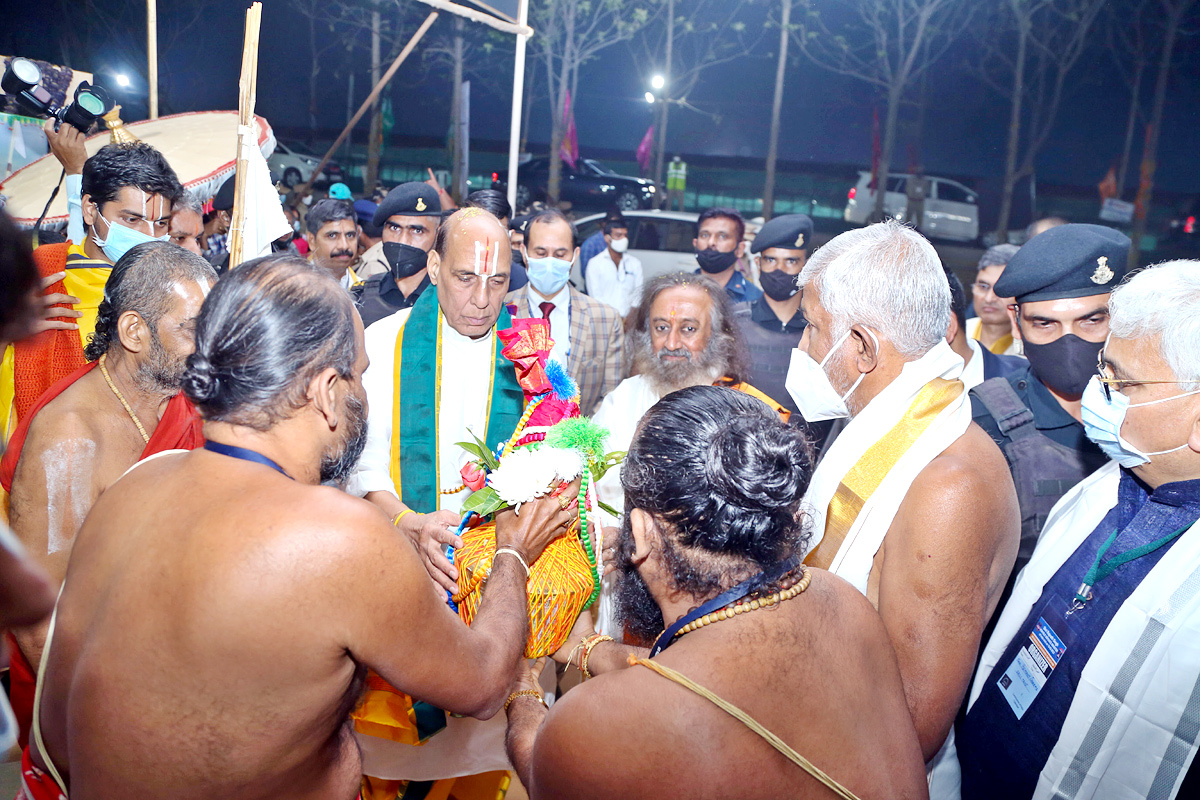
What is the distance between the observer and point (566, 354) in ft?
14.7

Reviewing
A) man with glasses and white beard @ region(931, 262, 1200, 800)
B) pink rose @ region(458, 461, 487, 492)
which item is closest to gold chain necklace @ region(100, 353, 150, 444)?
pink rose @ region(458, 461, 487, 492)

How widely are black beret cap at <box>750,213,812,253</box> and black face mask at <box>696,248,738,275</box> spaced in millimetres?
1144

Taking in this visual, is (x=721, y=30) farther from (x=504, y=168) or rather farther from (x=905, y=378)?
(x=905, y=378)

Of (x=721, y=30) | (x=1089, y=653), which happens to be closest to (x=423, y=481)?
(x=1089, y=653)

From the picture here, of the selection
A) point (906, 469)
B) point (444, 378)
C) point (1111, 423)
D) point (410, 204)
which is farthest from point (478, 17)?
point (1111, 423)

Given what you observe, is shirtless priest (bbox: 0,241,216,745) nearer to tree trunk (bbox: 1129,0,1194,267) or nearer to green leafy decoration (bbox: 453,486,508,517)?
green leafy decoration (bbox: 453,486,508,517)

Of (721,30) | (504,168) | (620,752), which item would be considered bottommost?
(620,752)

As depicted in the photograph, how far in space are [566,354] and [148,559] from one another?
3.19 m

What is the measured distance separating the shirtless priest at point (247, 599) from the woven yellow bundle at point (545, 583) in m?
0.31

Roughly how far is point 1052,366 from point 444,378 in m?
2.42

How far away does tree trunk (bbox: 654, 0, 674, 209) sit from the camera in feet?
60.4

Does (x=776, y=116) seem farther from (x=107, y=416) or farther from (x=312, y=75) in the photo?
(x=107, y=416)

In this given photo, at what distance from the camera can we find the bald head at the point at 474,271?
120 inches

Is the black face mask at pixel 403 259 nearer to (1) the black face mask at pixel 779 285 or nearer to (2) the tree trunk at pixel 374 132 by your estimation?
(1) the black face mask at pixel 779 285
